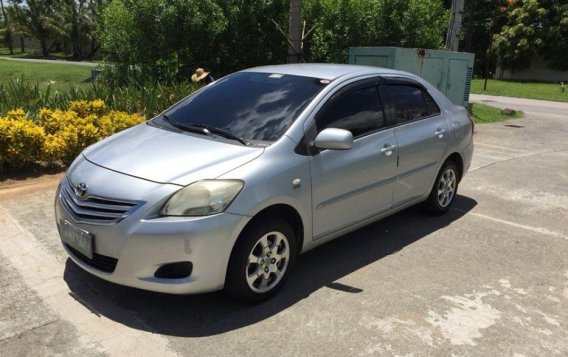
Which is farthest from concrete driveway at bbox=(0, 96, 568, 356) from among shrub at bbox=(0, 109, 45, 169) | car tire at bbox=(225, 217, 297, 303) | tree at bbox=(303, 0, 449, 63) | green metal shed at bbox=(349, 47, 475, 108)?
tree at bbox=(303, 0, 449, 63)

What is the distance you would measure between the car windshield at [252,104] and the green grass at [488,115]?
11208 millimetres

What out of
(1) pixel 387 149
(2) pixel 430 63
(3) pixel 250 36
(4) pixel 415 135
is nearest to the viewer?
(1) pixel 387 149

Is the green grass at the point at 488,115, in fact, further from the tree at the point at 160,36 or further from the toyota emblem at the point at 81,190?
the toyota emblem at the point at 81,190

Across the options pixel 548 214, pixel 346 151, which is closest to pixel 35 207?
pixel 346 151

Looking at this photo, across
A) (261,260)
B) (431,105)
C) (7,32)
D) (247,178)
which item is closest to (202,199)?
(247,178)

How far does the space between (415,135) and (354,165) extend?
105cm

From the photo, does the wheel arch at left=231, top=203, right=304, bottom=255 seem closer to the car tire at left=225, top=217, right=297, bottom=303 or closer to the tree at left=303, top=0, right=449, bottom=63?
the car tire at left=225, top=217, right=297, bottom=303

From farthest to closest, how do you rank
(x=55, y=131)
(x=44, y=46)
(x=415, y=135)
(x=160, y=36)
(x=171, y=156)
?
(x=44, y=46) → (x=160, y=36) → (x=55, y=131) → (x=415, y=135) → (x=171, y=156)

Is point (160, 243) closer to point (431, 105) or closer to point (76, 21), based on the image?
point (431, 105)

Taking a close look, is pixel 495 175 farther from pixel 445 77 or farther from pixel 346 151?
pixel 346 151

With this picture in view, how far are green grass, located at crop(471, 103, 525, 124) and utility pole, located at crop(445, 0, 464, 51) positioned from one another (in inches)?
102

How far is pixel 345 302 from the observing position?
370 centimetres

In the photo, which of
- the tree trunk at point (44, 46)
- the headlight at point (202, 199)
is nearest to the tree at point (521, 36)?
the headlight at point (202, 199)

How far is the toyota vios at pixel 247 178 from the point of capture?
10.4 ft
